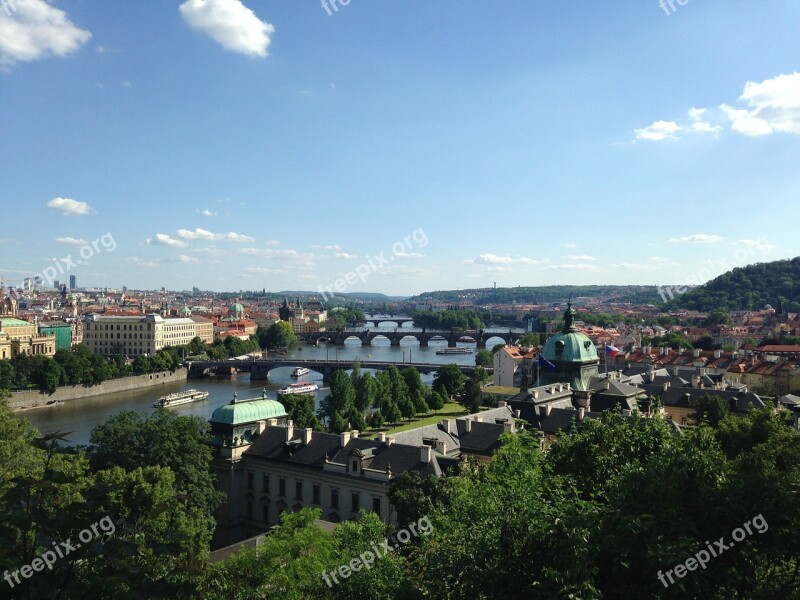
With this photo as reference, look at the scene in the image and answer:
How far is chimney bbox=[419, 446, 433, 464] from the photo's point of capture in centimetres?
2488

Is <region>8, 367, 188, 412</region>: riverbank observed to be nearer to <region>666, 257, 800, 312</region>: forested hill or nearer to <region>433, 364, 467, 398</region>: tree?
<region>433, 364, 467, 398</region>: tree

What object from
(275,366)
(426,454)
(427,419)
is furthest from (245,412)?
(275,366)

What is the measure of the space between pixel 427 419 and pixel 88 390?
4155 cm

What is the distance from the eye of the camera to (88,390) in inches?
2820

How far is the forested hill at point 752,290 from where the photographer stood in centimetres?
15800

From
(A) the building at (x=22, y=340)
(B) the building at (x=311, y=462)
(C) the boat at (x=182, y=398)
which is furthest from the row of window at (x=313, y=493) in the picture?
(A) the building at (x=22, y=340)

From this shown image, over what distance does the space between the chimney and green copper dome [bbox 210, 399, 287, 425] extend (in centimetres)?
901

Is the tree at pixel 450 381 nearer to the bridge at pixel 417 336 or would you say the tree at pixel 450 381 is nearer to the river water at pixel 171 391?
the river water at pixel 171 391

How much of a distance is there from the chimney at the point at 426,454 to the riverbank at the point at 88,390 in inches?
1833

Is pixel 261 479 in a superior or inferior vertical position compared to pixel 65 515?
inferior

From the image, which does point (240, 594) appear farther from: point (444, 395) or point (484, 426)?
point (444, 395)

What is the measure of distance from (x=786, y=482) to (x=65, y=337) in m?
115

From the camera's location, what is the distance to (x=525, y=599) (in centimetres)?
944

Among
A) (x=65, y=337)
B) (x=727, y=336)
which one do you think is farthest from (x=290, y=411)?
(x=727, y=336)
